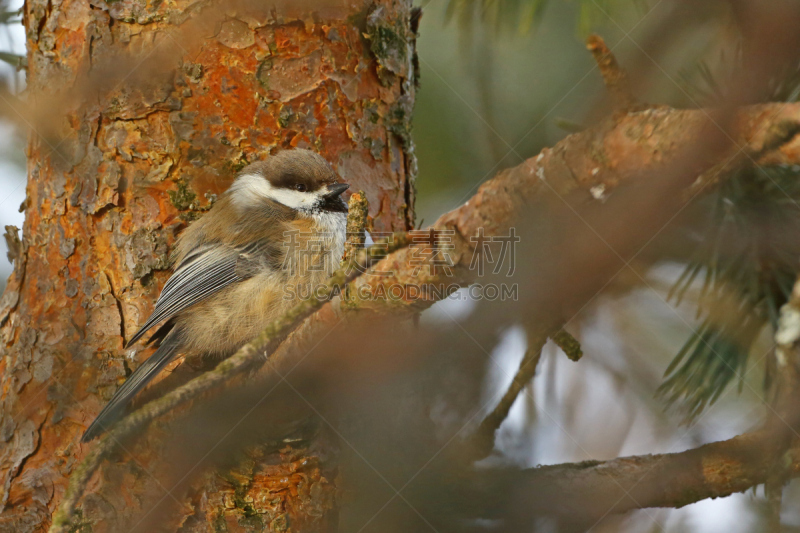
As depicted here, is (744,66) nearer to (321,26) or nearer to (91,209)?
(321,26)

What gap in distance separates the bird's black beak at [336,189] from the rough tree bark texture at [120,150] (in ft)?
0.45

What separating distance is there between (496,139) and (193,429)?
190 cm

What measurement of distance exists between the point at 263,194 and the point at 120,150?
1.83 feet

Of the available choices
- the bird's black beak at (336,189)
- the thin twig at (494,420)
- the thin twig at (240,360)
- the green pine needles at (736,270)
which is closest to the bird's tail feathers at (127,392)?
the thin twig at (240,360)

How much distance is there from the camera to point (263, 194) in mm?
2436

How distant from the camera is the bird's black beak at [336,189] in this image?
2283 millimetres

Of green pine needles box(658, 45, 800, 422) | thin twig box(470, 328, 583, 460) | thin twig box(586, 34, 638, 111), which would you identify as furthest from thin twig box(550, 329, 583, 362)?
thin twig box(586, 34, 638, 111)

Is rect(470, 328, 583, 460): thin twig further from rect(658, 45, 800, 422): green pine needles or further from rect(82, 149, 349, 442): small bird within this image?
rect(82, 149, 349, 442): small bird

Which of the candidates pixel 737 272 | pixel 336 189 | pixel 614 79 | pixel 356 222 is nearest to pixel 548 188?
pixel 614 79

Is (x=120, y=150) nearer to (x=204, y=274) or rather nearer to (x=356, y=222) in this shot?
(x=204, y=274)

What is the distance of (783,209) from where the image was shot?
151cm

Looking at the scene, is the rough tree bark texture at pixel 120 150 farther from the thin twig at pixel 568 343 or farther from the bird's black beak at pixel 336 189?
the thin twig at pixel 568 343

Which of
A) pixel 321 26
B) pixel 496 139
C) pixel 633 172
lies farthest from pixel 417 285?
pixel 496 139

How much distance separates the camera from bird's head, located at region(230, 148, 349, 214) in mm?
2230
